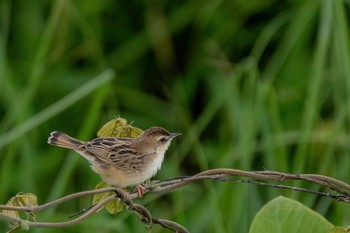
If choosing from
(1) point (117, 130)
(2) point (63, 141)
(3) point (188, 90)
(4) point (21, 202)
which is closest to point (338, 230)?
(1) point (117, 130)

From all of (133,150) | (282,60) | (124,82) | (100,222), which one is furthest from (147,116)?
(133,150)

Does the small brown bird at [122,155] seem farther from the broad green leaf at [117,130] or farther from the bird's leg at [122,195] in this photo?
the bird's leg at [122,195]

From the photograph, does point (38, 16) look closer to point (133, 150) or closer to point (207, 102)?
point (207, 102)

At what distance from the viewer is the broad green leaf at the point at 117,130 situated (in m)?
2.54

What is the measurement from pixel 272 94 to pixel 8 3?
1.73 meters

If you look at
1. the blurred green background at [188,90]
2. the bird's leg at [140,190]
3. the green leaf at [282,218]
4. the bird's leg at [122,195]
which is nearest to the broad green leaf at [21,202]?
the bird's leg at [122,195]

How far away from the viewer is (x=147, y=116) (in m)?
A: 5.26

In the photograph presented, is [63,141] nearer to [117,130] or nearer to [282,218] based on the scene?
[117,130]

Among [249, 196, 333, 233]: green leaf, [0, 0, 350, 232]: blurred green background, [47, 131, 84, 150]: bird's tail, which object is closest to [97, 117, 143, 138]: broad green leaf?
[47, 131, 84, 150]: bird's tail

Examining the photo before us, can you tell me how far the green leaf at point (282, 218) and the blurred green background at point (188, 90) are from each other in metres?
1.19

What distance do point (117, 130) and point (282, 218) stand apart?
1.73 ft

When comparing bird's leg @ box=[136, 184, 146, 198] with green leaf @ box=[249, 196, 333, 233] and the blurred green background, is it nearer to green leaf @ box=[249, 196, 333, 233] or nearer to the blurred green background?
green leaf @ box=[249, 196, 333, 233]

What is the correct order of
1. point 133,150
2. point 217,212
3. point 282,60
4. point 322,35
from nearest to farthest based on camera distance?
point 133,150 → point 217,212 → point 322,35 → point 282,60

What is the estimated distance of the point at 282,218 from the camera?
8.78 ft
